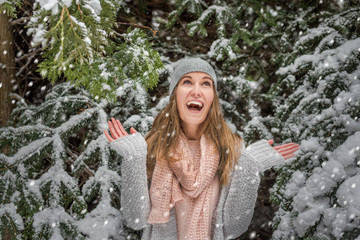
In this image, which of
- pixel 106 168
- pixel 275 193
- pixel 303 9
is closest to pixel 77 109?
pixel 106 168

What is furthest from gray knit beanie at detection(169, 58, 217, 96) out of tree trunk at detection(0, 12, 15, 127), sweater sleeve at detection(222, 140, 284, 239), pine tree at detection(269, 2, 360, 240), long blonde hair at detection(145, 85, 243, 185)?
tree trunk at detection(0, 12, 15, 127)

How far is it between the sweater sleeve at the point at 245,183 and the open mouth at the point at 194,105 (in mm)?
375

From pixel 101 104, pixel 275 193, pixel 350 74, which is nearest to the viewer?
pixel 350 74

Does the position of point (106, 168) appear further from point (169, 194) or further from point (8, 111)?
point (8, 111)

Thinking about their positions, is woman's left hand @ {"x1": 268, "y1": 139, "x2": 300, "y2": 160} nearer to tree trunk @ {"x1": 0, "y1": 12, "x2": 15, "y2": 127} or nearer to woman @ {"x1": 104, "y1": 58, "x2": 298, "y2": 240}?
woman @ {"x1": 104, "y1": 58, "x2": 298, "y2": 240}

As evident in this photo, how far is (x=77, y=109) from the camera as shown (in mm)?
2471

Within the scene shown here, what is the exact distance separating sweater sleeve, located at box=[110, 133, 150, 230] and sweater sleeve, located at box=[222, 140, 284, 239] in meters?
0.49

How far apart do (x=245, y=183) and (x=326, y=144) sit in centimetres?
56

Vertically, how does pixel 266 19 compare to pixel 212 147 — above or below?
above

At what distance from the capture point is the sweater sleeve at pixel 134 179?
63.9 inches

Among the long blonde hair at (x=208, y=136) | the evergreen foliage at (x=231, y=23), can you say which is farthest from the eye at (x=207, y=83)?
the evergreen foliage at (x=231, y=23)

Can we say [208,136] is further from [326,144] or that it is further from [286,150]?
[326,144]

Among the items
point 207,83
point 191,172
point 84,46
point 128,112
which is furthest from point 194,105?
point 128,112

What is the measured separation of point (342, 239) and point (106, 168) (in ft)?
5.01
